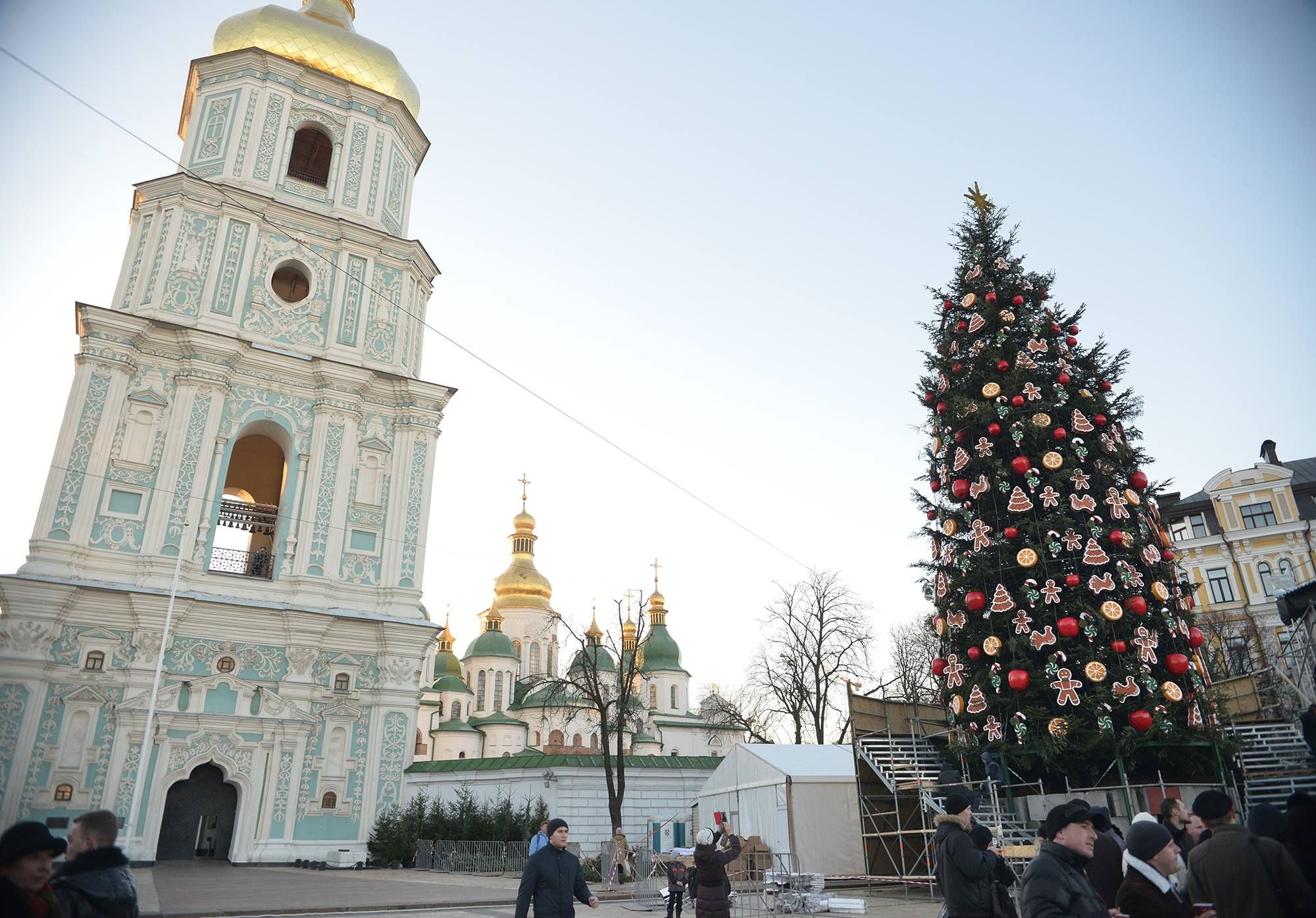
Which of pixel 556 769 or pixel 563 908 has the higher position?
pixel 556 769

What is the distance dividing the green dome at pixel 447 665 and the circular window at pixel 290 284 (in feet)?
129

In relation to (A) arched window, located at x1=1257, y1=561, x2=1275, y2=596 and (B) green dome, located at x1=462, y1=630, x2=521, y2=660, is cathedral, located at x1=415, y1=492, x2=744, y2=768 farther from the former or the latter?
(A) arched window, located at x1=1257, y1=561, x2=1275, y2=596

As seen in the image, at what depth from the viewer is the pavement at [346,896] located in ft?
42.0

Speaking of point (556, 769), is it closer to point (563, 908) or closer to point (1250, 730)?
point (1250, 730)

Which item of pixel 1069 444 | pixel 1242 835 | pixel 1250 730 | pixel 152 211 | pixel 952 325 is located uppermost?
pixel 152 211

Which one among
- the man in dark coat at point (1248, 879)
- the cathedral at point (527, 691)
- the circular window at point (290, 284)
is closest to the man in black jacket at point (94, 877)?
the man in dark coat at point (1248, 879)

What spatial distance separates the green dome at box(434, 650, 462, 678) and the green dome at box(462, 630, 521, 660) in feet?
3.31

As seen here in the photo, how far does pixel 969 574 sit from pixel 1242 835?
385 inches

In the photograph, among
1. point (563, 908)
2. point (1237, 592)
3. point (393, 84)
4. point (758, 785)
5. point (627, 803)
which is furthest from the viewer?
point (1237, 592)

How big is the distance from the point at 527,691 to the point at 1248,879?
5310 centimetres

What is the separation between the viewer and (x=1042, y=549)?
1312 centimetres

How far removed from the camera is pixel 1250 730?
1513cm

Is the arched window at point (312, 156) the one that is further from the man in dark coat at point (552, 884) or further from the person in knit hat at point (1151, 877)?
the person in knit hat at point (1151, 877)

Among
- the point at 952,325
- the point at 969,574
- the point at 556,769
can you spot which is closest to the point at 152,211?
the point at 556,769
